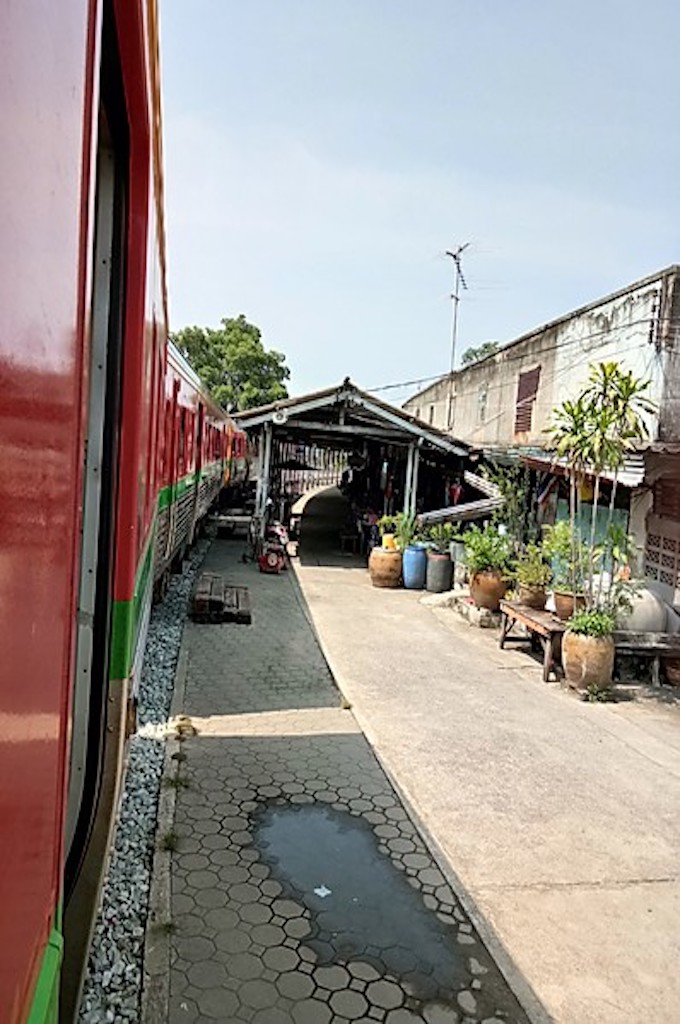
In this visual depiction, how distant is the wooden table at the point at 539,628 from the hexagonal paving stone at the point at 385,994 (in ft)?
15.9

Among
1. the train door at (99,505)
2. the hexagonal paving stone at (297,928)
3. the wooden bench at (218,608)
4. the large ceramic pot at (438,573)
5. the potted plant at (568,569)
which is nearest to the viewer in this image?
the train door at (99,505)

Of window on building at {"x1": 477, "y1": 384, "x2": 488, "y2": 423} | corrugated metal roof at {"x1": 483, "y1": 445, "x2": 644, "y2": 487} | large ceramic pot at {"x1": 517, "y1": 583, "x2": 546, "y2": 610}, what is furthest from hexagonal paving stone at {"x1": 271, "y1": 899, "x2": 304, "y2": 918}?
window on building at {"x1": 477, "y1": 384, "x2": 488, "y2": 423}

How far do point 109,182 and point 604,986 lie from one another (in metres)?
3.46

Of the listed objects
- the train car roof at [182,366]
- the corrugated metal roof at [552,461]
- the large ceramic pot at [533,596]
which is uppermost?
the train car roof at [182,366]

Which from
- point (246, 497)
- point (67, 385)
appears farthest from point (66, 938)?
point (246, 497)

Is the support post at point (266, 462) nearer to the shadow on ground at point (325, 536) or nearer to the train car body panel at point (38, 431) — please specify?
the shadow on ground at point (325, 536)

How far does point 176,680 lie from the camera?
648 cm

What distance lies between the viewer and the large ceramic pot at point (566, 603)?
7527 mm

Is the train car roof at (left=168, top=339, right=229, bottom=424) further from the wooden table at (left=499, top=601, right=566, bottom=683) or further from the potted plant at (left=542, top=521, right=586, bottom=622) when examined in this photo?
the wooden table at (left=499, top=601, right=566, bottom=683)

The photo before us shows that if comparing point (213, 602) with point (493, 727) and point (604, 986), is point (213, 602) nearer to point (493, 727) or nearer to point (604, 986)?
point (493, 727)

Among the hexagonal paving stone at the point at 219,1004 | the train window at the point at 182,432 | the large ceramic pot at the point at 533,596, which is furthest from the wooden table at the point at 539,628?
the hexagonal paving stone at the point at 219,1004

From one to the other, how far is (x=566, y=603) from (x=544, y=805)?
11.0 ft

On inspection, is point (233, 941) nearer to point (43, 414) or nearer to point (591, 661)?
point (43, 414)

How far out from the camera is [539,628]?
7.66 m
